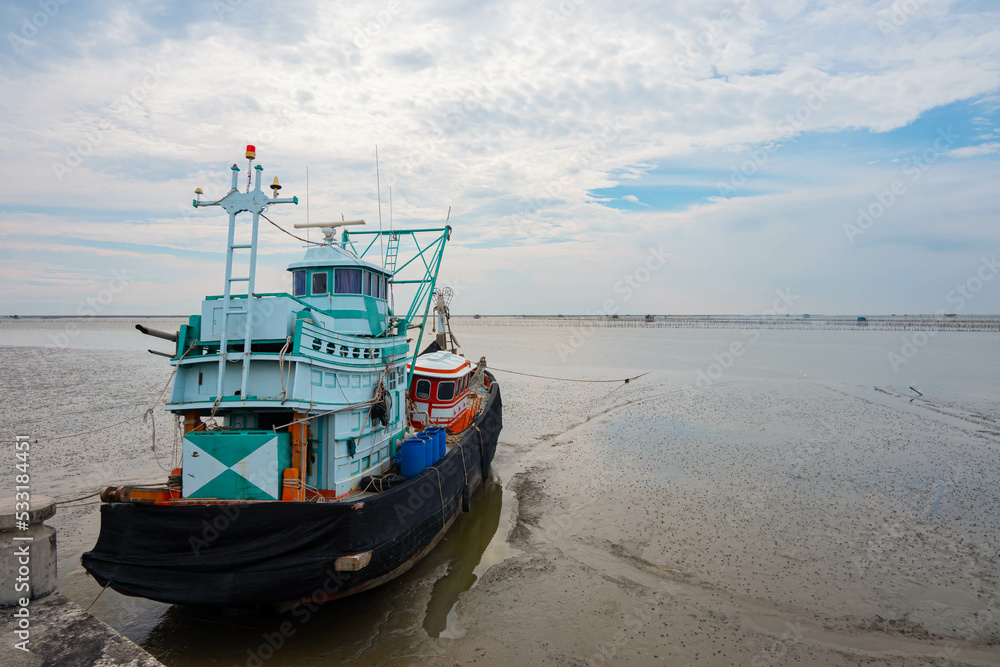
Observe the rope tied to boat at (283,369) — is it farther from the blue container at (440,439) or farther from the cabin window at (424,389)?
the cabin window at (424,389)

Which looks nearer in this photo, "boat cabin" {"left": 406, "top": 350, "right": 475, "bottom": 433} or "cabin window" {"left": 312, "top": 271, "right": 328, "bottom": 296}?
"cabin window" {"left": 312, "top": 271, "right": 328, "bottom": 296}

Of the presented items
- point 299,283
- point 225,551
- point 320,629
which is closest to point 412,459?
point 320,629

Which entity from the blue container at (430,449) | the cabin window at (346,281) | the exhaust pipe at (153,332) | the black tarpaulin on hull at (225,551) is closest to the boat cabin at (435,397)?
the blue container at (430,449)

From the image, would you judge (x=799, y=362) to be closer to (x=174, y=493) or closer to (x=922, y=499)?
(x=922, y=499)

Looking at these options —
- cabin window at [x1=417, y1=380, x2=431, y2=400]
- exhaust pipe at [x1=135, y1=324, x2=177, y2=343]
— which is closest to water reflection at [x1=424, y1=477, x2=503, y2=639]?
cabin window at [x1=417, y1=380, x2=431, y2=400]

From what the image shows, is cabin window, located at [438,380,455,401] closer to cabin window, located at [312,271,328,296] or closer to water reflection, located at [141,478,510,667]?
cabin window, located at [312,271,328,296]

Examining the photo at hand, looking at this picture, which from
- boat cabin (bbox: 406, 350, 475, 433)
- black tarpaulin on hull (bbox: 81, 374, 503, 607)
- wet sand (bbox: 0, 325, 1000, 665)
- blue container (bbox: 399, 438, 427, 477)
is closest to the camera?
black tarpaulin on hull (bbox: 81, 374, 503, 607)

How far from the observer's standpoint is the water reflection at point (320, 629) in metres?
7.57

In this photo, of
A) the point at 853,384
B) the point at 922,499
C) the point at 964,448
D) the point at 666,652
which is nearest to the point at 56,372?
the point at 666,652

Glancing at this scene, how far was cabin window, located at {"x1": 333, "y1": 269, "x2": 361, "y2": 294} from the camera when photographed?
34.8 ft

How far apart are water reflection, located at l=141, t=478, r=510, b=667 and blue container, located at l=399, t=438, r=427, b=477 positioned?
192cm

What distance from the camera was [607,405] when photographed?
27031mm

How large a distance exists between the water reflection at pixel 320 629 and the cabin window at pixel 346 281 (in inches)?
224

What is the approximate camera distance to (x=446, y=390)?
15.2 m
